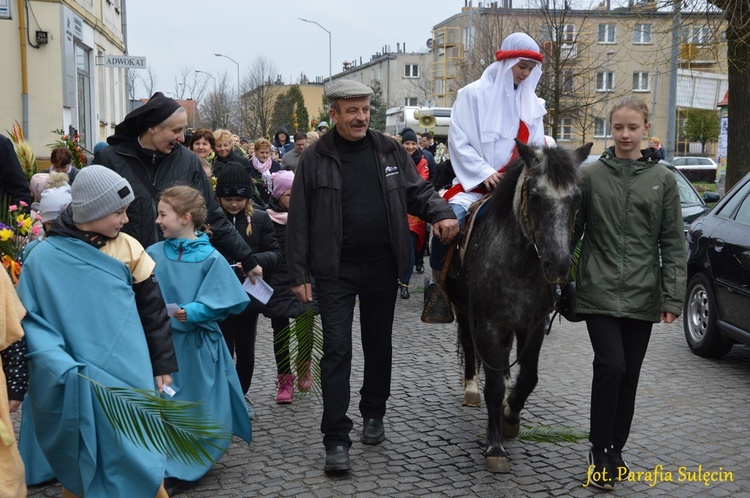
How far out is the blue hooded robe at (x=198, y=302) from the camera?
16.8 feet

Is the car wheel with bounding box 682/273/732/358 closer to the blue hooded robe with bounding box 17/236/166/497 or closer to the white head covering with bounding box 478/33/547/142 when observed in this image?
the white head covering with bounding box 478/33/547/142

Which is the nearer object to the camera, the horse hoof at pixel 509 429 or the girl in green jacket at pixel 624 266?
the girl in green jacket at pixel 624 266

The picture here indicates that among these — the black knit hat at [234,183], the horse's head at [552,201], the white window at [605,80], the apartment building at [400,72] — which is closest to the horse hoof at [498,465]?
the horse's head at [552,201]

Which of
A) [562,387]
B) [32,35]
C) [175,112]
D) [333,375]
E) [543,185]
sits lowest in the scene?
[562,387]

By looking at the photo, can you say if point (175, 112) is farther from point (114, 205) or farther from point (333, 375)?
point (333, 375)

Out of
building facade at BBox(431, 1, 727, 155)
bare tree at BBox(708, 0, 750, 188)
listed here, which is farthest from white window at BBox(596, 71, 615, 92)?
bare tree at BBox(708, 0, 750, 188)

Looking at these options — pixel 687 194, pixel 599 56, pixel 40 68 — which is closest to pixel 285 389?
pixel 687 194

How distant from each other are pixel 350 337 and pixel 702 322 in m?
4.58

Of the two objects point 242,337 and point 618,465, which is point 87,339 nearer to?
point 242,337

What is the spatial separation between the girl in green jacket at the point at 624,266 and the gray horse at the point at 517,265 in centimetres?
22

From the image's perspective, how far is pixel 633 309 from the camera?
191 inches

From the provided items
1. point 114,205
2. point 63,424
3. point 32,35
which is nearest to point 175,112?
point 114,205

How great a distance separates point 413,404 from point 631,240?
2486mm

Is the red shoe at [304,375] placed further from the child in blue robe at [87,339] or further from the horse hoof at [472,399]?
the child in blue robe at [87,339]
